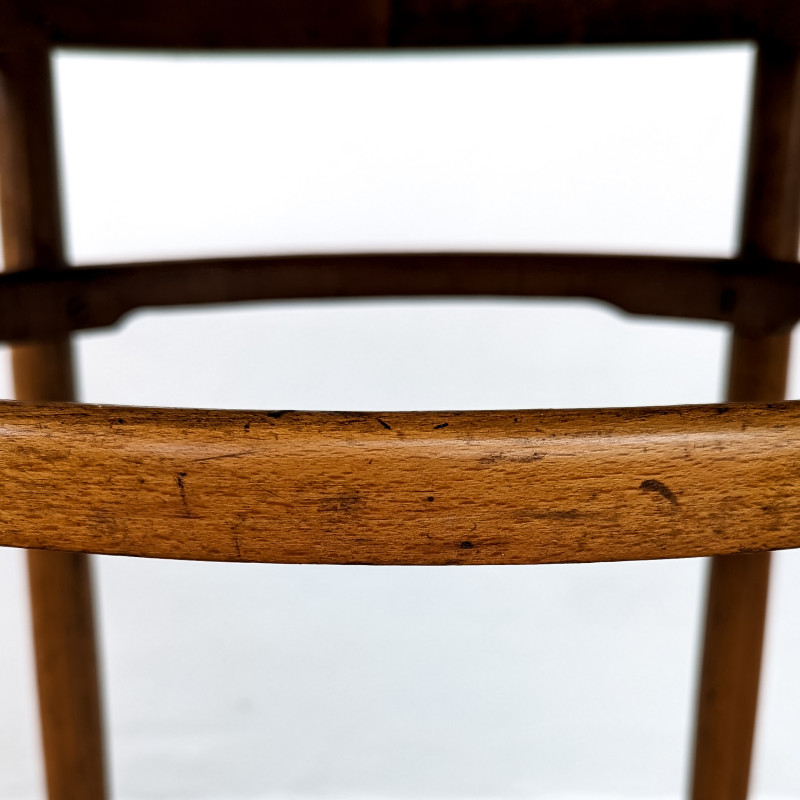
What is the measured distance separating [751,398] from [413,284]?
0.53 ft

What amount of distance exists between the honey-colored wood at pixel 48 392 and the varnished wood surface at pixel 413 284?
0.03m

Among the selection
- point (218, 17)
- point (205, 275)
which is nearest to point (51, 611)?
point (205, 275)

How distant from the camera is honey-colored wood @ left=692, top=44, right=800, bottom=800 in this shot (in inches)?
19.9

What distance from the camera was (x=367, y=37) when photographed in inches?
16.5

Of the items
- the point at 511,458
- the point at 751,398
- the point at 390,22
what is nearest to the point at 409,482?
the point at 511,458

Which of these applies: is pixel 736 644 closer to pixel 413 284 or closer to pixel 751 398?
pixel 751 398

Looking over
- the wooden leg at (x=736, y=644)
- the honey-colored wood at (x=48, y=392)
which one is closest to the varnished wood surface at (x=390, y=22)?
the honey-colored wood at (x=48, y=392)

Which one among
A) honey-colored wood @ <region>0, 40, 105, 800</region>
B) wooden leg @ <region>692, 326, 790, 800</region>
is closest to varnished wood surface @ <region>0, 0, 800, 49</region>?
honey-colored wood @ <region>0, 40, 105, 800</region>

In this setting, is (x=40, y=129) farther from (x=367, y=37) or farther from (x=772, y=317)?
(x=772, y=317)

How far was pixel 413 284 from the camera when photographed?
0.53 meters

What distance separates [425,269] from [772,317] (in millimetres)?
153

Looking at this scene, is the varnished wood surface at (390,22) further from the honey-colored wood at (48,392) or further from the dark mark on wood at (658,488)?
the dark mark on wood at (658,488)

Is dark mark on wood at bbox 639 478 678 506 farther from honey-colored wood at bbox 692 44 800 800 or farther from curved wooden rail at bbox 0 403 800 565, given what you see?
honey-colored wood at bbox 692 44 800 800

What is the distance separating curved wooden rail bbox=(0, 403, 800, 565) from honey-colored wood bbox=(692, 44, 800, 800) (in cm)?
29
